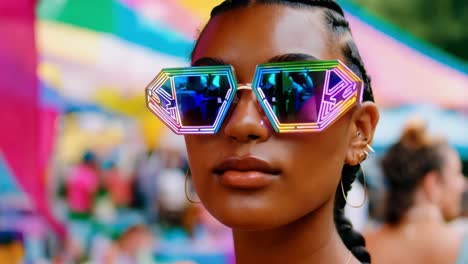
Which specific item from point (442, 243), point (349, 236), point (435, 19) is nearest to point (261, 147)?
point (349, 236)

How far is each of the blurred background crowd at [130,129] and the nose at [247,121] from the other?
2.54 meters

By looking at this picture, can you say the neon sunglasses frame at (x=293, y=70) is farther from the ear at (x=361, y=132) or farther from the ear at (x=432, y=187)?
the ear at (x=432, y=187)

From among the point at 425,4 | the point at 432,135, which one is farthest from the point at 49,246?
the point at 425,4

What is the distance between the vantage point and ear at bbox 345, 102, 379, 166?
68.6 inches

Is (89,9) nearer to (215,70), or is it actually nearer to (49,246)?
(49,246)

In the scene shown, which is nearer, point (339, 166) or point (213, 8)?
point (339, 166)

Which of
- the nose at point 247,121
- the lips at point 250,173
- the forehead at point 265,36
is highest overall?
the forehead at point 265,36

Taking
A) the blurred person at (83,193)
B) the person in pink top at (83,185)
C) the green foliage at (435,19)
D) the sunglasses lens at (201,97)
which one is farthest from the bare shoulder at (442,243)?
the green foliage at (435,19)

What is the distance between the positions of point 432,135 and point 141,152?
8.61ft

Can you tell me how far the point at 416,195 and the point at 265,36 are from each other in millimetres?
2628

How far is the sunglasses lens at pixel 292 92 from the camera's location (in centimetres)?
154

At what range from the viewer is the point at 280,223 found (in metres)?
1.59

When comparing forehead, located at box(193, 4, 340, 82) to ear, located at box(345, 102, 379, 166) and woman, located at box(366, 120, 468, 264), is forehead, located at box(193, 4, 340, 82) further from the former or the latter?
woman, located at box(366, 120, 468, 264)

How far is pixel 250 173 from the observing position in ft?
5.09
